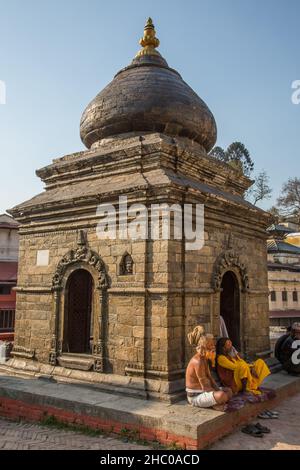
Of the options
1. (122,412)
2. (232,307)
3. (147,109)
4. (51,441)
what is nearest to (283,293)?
(232,307)

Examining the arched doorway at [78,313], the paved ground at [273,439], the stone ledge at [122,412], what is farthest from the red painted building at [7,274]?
the paved ground at [273,439]

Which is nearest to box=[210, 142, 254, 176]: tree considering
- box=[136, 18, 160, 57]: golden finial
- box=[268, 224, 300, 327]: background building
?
box=[268, 224, 300, 327]: background building

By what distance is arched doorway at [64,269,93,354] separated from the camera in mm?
7773

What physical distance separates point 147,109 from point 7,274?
13483 millimetres

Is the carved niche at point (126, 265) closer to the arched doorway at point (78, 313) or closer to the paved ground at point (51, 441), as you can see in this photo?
the arched doorway at point (78, 313)

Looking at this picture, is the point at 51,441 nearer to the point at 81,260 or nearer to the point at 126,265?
the point at 126,265

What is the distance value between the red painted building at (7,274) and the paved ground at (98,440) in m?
7.84

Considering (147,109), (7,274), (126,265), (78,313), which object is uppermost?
(147,109)

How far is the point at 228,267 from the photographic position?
7.77m

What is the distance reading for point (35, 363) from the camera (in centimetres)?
789

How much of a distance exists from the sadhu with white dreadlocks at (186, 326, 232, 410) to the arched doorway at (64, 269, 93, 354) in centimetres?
291

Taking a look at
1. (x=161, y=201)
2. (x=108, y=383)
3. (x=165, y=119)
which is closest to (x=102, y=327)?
(x=108, y=383)

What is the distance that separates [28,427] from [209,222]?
4.58m
